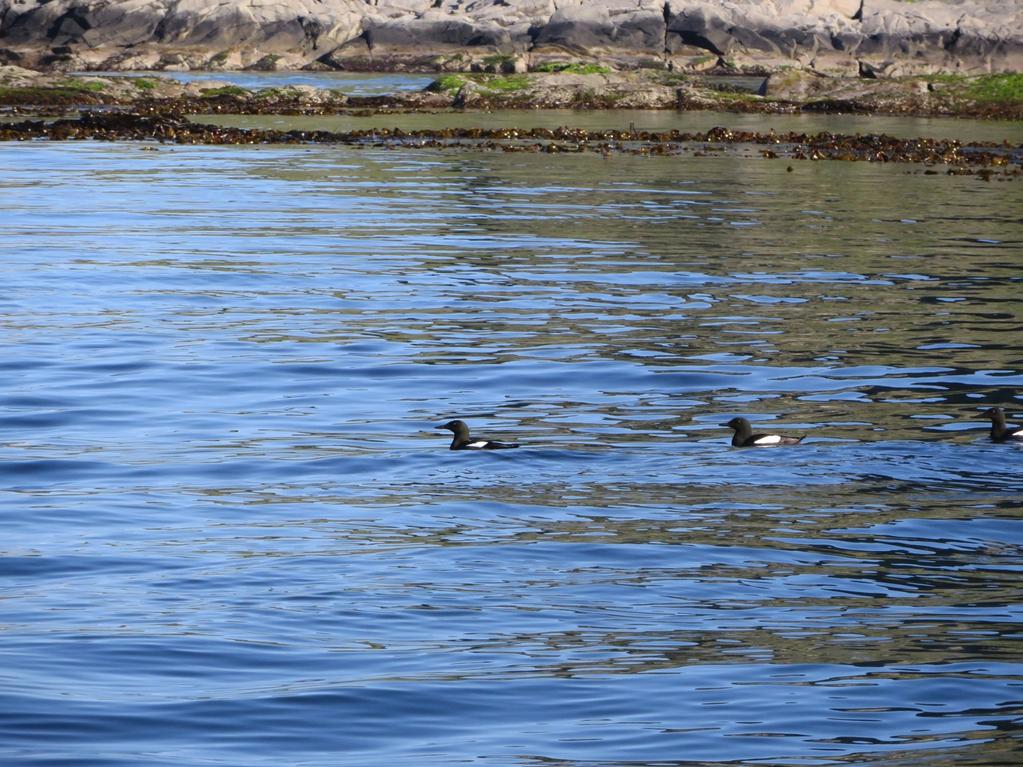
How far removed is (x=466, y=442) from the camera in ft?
40.0

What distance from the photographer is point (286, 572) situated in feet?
29.9

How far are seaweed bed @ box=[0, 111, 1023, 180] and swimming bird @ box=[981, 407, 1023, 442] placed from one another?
90.4 feet

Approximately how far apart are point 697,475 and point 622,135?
35.0 meters

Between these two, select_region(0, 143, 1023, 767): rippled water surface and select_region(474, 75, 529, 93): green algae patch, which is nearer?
select_region(0, 143, 1023, 767): rippled water surface

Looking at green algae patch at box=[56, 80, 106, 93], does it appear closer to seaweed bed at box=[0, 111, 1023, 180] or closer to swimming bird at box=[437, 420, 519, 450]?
seaweed bed at box=[0, 111, 1023, 180]

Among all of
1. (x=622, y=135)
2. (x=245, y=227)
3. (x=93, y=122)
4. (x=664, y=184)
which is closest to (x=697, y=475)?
(x=245, y=227)

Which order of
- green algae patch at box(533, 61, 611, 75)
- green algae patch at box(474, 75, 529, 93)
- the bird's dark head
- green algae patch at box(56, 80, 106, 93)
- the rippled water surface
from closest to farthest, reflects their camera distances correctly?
the rippled water surface < the bird's dark head < green algae patch at box(56, 80, 106, 93) < green algae patch at box(474, 75, 529, 93) < green algae patch at box(533, 61, 611, 75)

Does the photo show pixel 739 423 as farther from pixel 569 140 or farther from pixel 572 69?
pixel 572 69

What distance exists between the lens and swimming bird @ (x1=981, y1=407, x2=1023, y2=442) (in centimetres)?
1230

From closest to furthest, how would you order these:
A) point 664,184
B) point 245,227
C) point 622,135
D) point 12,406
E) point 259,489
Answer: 1. point 259,489
2. point 12,406
3. point 245,227
4. point 664,184
5. point 622,135

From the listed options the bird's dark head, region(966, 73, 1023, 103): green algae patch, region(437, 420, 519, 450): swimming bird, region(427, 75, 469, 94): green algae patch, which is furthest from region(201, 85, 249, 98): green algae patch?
the bird's dark head

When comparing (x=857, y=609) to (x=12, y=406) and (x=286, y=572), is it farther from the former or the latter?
(x=12, y=406)

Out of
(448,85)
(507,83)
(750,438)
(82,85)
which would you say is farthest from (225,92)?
(750,438)

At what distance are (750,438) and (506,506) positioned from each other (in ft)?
8.06
